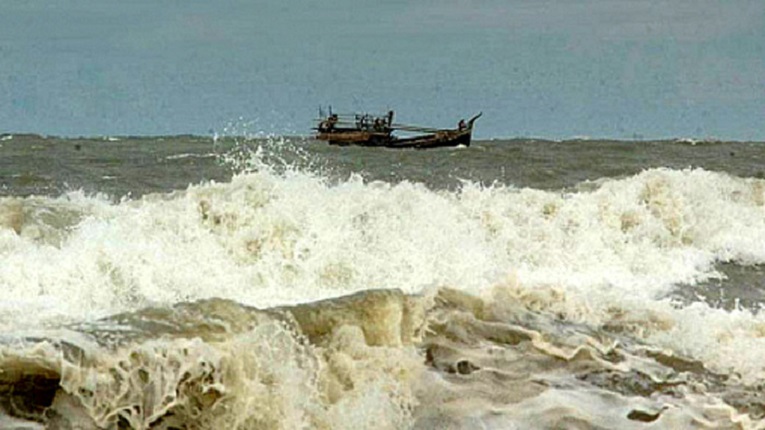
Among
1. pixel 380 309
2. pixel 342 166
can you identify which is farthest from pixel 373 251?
pixel 342 166

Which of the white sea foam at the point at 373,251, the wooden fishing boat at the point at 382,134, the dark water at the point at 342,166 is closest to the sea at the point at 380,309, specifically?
the white sea foam at the point at 373,251

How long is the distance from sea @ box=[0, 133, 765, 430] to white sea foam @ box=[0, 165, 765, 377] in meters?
0.03

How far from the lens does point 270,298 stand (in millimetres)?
9680

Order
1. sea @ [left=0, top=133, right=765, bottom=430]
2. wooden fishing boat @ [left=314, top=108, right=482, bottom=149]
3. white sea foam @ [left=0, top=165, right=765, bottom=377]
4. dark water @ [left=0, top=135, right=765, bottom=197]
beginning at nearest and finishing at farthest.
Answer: sea @ [left=0, top=133, right=765, bottom=430] < white sea foam @ [left=0, top=165, right=765, bottom=377] < dark water @ [left=0, top=135, right=765, bottom=197] < wooden fishing boat @ [left=314, top=108, right=482, bottom=149]

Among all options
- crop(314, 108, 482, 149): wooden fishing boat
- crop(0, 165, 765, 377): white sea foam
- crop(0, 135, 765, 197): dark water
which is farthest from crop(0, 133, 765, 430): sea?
crop(314, 108, 482, 149): wooden fishing boat

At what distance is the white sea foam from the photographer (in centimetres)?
934

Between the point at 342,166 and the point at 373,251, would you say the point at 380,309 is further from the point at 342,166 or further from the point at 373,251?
the point at 342,166

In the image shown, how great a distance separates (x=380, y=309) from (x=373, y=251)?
317 cm

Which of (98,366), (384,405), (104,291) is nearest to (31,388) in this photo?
(98,366)

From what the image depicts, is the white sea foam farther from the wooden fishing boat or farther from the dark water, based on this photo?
the wooden fishing boat

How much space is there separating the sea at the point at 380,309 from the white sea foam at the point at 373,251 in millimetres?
28

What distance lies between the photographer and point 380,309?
8.11m

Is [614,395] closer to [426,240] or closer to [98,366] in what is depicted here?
[98,366]

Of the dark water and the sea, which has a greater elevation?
the sea
